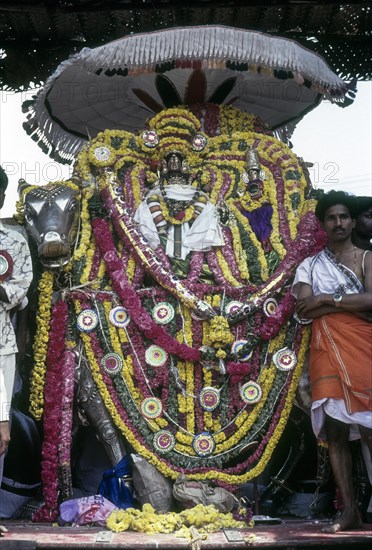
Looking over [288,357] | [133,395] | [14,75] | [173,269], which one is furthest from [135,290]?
[14,75]

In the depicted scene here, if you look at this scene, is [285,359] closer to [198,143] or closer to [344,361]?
[344,361]

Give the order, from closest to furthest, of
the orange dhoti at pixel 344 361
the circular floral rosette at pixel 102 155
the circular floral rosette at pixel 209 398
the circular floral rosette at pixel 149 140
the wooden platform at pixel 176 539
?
the wooden platform at pixel 176 539
the orange dhoti at pixel 344 361
the circular floral rosette at pixel 209 398
the circular floral rosette at pixel 102 155
the circular floral rosette at pixel 149 140

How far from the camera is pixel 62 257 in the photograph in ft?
21.5

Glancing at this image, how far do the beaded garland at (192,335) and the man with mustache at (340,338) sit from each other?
44 centimetres

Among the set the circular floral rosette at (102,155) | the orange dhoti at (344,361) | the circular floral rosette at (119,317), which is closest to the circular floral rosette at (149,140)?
the circular floral rosette at (102,155)

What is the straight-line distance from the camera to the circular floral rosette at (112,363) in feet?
20.8

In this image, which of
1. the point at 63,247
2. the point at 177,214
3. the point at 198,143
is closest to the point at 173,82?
the point at 198,143

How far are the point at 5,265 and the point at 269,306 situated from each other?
200 cm

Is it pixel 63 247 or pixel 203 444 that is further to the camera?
pixel 63 247

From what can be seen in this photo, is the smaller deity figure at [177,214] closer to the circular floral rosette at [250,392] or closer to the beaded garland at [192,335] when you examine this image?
the beaded garland at [192,335]

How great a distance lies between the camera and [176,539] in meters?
5.35

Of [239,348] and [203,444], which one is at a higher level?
[239,348]

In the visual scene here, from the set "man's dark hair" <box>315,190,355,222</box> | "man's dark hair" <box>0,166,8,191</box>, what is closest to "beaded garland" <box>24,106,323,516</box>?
"man's dark hair" <box>315,190,355,222</box>

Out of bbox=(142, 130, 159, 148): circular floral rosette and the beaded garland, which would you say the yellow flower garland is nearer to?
the beaded garland
